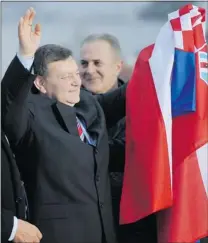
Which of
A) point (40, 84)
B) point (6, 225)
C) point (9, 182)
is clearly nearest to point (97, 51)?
point (40, 84)

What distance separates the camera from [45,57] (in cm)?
258

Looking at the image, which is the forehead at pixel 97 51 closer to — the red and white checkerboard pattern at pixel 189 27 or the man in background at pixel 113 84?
the man in background at pixel 113 84

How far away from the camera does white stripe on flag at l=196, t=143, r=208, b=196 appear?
2.59 m

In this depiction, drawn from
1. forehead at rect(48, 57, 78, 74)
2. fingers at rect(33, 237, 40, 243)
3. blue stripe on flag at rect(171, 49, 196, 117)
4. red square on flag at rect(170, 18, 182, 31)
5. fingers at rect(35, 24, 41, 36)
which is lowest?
fingers at rect(33, 237, 40, 243)

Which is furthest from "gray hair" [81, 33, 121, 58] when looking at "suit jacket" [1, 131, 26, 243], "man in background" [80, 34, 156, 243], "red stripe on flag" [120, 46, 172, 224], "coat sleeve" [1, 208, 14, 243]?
"coat sleeve" [1, 208, 14, 243]

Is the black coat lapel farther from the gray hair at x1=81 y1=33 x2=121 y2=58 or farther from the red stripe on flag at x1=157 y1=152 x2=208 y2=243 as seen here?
the red stripe on flag at x1=157 y1=152 x2=208 y2=243

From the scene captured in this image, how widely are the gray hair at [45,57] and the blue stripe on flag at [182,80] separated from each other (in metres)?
0.43

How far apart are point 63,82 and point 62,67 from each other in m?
0.06

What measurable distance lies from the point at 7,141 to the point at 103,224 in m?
0.47

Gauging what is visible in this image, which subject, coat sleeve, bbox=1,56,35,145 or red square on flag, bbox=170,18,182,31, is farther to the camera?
red square on flag, bbox=170,18,182,31

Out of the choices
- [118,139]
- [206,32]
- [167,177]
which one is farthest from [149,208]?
[206,32]

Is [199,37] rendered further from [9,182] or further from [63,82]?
[9,182]

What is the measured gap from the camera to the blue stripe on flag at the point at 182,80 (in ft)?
8.52

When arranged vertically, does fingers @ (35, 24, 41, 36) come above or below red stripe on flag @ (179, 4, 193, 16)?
below
